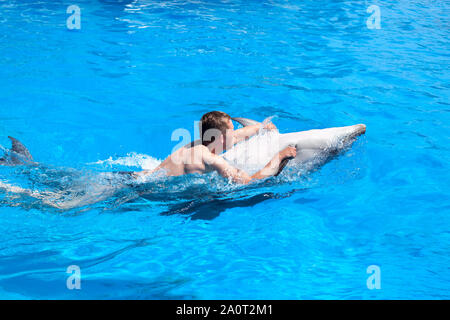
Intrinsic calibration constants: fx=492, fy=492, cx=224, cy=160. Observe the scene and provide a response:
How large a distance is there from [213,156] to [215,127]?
1.46 ft

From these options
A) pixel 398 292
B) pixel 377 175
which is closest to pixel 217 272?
pixel 398 292

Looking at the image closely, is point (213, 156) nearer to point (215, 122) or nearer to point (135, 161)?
point (215, 122)

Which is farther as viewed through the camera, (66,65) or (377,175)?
(66,65)

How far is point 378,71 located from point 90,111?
17.2 ft

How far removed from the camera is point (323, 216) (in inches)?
196

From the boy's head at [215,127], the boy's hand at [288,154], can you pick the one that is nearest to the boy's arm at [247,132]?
the boy's head at [215,127]

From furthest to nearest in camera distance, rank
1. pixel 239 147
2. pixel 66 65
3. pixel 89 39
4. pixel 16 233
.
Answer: pixel 89 39
pixel 66 65
pixel 239 147
pixel 16 233

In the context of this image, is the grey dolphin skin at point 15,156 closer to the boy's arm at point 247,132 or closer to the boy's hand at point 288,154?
the boy's arm at point 247,132

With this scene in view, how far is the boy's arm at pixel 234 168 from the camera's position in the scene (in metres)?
4.79

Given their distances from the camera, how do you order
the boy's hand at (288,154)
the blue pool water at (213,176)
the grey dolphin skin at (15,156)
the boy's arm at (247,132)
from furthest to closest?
the boy's arm at (247,132), the grey dolphin skin at (15,156), the boy's hand at (288,154), the blue pool water at (213,176)

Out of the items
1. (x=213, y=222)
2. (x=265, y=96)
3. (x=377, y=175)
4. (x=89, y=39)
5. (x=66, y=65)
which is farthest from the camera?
(x=89, y=39)

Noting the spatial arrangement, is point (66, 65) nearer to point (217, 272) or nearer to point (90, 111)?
point (90, 111)

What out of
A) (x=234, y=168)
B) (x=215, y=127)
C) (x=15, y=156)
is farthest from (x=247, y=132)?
(x=15, y=156)

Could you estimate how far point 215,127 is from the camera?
516cm
